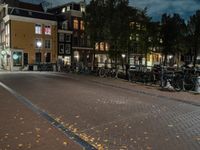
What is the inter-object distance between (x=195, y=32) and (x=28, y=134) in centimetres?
4137

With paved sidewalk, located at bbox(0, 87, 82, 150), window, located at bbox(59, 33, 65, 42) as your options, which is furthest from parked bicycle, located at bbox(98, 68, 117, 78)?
window, located at bbox(59, 33, 65, 42)

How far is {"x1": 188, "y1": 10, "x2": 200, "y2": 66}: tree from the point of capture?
1716 inches

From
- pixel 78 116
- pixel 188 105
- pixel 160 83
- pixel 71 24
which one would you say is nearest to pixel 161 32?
pixel 71 24

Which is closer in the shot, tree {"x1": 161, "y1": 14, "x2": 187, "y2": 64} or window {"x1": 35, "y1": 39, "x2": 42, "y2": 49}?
tree {"x1": 161, "y1": 14, "x2": 187, "y2": 64}

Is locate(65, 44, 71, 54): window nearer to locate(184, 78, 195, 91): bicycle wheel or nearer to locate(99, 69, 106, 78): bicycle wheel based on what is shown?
locate(99, 69, 106, 78): bicycle wheel

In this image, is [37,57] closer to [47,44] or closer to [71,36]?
[47,44]

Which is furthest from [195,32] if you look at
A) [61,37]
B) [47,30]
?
[47,30]

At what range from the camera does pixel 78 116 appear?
8.66 meters

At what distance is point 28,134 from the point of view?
656 centimetres

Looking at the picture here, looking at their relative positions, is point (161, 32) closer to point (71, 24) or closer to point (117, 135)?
point (71, 24)

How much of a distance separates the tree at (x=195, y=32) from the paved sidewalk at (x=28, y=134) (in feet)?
126

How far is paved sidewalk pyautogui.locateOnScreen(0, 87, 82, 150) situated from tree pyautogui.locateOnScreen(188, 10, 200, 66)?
126 ft

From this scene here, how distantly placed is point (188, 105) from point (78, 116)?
4865 millimetres

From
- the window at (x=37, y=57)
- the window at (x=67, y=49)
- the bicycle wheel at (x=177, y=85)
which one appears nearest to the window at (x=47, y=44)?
the window at (x=37, y=57)
